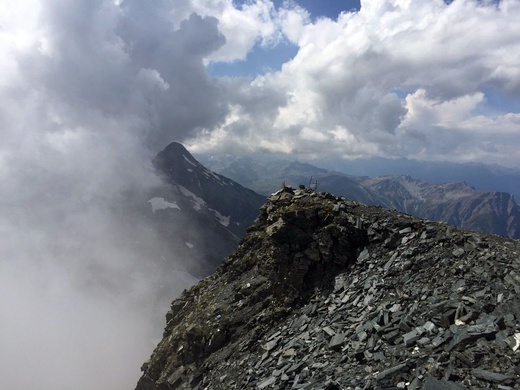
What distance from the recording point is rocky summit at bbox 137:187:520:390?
16.8 meters

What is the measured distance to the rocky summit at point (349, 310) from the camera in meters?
16.8

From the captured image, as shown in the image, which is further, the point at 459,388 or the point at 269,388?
the point at 269,388

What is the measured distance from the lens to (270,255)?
3647 centimetres

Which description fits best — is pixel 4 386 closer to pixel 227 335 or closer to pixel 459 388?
pixel 227 335

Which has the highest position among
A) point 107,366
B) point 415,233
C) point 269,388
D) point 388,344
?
point 415,233

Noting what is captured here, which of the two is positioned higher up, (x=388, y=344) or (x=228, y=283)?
(x=228, y=283)

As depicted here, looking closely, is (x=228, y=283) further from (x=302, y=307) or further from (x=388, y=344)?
(x=388, y=344)

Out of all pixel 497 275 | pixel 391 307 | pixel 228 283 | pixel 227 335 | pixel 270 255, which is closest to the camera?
pixel 497 275

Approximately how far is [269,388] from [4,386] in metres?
223

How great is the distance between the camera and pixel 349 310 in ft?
81.7

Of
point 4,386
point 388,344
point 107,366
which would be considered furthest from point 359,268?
point 4,386

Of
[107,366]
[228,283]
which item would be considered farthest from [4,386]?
[228,283]

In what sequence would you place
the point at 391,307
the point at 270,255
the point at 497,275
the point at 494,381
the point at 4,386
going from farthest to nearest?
1. the point at 4,386
2. the point at 270,255
3. the point at 391,307
4. the point at 497,275
5. the point at 494,381

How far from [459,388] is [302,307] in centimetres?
1549
